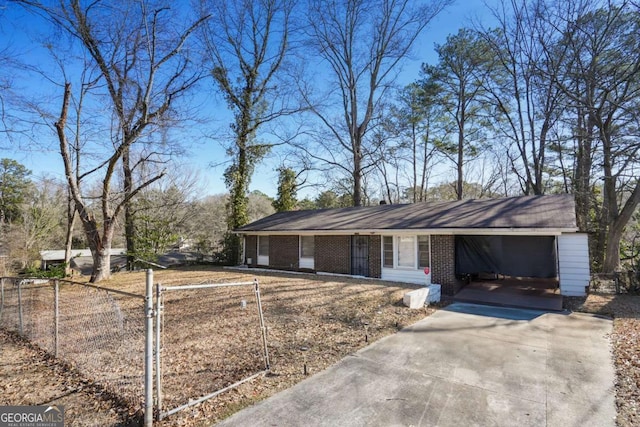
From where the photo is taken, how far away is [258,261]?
17641mm

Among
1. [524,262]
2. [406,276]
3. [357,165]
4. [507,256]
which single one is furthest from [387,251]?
[357,165]

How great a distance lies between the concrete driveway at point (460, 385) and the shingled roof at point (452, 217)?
13.6 ft

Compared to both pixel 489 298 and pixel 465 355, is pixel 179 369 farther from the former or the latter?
pixel 489 298

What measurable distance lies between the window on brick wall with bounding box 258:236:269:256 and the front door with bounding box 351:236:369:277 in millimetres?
5575

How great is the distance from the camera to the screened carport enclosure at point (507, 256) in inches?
424

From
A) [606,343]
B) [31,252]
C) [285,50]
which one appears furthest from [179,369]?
[31,252]

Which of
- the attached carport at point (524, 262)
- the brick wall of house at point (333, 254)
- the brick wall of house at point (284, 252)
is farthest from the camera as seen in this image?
the brick wall of house at point (284, 252)

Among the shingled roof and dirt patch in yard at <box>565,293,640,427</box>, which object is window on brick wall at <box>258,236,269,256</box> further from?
dirt patch in yard at <box>565,293,640,427</box>

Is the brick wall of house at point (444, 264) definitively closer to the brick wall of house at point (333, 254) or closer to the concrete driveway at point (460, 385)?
the brick wall of house at point (333, 254)

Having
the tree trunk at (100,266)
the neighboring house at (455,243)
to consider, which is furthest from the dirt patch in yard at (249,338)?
the tree trunk at (100,266)

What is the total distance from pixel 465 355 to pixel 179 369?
451 cm

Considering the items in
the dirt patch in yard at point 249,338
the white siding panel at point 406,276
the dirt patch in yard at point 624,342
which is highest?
the white siding panel at point 406,276

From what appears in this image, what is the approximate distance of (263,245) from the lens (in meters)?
17.5

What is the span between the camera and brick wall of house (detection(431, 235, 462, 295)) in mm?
10570
